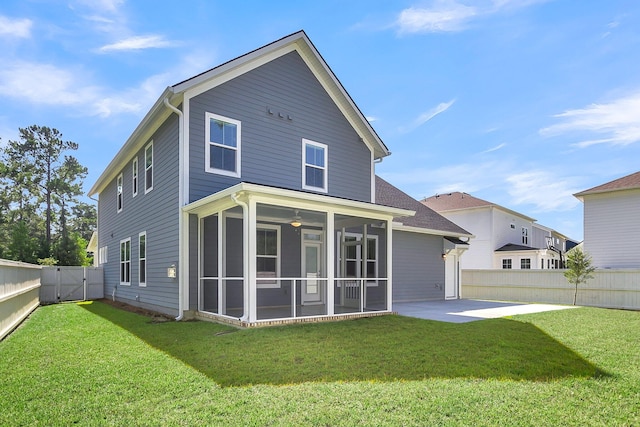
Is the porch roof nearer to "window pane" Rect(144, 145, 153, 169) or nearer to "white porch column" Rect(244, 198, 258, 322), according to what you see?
"white porch column" Rect(244, 198, 258, 322)

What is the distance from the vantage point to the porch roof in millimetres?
7883

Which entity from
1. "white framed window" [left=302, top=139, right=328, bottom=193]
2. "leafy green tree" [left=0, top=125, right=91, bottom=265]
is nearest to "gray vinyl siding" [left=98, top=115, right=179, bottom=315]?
"white framed window" [left=302, top=139, right=328, bottom=193]

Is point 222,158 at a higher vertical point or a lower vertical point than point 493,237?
higher

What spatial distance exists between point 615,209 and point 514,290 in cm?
618

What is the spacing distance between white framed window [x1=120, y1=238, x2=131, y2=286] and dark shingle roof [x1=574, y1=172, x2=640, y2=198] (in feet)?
62.8

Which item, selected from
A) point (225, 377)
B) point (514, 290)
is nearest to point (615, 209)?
point (514, 290)

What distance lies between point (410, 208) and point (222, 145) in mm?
8826

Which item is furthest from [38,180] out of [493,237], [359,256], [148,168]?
[493,237]

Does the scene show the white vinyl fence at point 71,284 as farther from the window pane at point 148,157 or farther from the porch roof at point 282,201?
the porch roof at point 282,201

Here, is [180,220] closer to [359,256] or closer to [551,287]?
[359,256]

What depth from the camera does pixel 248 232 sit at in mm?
7988

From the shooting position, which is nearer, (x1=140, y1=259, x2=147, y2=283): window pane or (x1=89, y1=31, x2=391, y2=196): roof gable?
(x1=89, y1=31, x2=391, y2=196): roof gable

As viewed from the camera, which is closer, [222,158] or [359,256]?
[222,158]

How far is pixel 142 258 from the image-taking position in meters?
12.6
